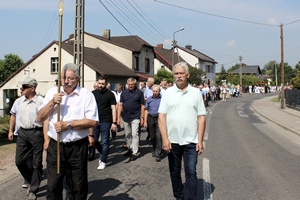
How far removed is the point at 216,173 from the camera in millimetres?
6840

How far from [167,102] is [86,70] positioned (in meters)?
27.8

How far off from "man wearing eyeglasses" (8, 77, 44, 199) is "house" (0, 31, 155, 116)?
21.8 meters

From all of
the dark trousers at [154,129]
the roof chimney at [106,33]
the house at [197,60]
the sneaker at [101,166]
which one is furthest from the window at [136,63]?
the sneaker at [101,166]

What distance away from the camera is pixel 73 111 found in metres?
3.96

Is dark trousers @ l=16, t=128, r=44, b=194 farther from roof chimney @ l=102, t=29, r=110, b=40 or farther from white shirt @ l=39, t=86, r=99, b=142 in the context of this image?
roof chimney @ l=102, t=29, r=110, b=40

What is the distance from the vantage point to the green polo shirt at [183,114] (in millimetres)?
4480

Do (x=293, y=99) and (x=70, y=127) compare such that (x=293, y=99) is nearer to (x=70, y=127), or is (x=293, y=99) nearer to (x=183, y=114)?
(x=183, y=114)

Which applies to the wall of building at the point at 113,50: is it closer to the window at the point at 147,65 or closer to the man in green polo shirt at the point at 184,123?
the window at the point at 147,65

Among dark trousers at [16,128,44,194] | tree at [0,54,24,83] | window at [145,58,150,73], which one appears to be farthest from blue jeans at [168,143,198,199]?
tree at [0,54,24,83]

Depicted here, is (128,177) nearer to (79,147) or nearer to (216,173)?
(216,173)

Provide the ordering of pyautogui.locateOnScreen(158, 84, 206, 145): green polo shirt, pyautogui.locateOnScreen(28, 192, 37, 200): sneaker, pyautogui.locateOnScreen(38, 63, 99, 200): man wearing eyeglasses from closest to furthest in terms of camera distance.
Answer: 1. pyautogui.locateOnScreen(38, 63, 99, 200): man wearing eyeglasses
2. pyautogui.locateOnScreen(158, 84, 206, 145): green polo shirt
3. pyautogui.locateOnScreen(28, 192, 37, 200): sneaker

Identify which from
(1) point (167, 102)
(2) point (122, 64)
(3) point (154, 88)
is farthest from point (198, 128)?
(2) point (122, 64)

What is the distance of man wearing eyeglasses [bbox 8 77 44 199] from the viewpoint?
18.1 ft

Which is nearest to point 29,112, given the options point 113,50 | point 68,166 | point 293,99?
point 68,166
